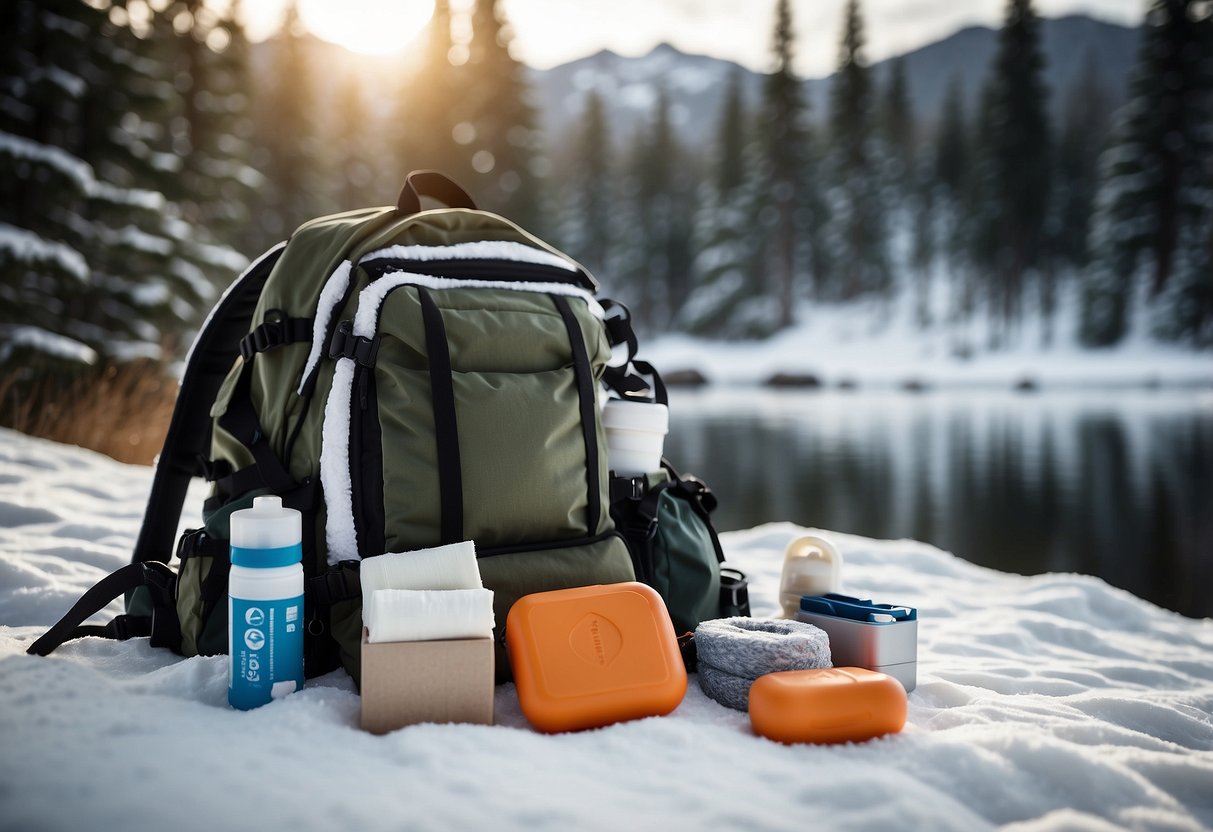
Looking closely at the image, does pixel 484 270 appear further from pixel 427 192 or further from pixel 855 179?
pixel 855 179

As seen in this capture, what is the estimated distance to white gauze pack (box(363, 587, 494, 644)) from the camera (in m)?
1.51

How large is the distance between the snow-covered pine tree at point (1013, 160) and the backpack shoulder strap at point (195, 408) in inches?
976

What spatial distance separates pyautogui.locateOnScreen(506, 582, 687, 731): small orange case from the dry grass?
390cm

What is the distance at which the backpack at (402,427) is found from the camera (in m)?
1.80

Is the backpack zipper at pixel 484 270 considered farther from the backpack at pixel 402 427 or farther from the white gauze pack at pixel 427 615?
the white gauze pack at pixel 427 615

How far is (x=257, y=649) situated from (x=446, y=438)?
57cm

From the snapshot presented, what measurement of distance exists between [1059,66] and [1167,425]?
351 feet

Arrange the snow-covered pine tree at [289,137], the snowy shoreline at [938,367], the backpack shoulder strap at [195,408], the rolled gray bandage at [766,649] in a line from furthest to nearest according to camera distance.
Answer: the snow-covered pine tree at [289,137] < the snowy shoreline at [938,367] < the backpack shoulder strap at [195,408] < the rolled gray bandage at [766,649]

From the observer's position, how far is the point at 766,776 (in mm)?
1396

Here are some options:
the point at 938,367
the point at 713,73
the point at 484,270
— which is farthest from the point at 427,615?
the point at 713,73

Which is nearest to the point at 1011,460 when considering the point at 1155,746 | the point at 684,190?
the point at 1155,746

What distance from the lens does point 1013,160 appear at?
23703 millimetres

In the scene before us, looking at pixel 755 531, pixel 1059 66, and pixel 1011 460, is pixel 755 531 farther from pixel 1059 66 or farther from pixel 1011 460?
pixel 1059 66

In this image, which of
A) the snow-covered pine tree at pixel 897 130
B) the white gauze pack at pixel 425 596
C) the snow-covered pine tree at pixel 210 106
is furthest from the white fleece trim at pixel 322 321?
the snow-covered pine tree at pixel 897 130
